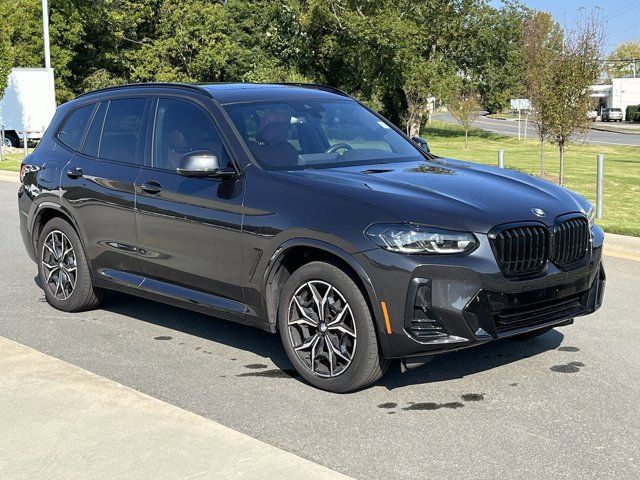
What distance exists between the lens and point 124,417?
15.5 feet

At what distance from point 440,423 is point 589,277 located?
4.77ft

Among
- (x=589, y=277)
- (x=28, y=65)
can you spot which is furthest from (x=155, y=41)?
(x=589, y=277)

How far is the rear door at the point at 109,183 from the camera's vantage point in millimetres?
6516

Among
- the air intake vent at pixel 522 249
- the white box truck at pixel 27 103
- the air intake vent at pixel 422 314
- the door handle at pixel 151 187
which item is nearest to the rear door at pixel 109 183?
the door handle at pixel 151 187

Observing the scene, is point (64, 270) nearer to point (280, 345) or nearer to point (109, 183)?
point (109, 183)

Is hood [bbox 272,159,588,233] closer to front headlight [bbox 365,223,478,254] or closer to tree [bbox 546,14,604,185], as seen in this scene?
front headlight [bbox 365,223,478,254]

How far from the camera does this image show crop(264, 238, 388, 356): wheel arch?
4.92m

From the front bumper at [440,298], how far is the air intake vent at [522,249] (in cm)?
6

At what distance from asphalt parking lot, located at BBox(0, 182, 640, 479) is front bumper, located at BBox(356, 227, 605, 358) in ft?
1.29

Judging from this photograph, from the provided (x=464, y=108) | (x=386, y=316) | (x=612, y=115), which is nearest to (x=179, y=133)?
(x=386, y=316)

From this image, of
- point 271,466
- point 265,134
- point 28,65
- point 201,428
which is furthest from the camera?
point 28,65

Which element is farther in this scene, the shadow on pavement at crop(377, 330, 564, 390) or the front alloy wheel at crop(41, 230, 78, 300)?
the front alloy wheel at crop(41, 230, 78, 300)

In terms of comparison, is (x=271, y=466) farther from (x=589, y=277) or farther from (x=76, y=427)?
(x=589, y=277)

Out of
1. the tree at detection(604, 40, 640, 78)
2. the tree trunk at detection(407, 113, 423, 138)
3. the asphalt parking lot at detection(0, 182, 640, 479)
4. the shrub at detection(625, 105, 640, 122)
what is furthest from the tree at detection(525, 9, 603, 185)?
the tree at detection(604, 40, 640, 78)
